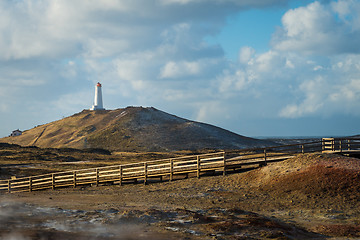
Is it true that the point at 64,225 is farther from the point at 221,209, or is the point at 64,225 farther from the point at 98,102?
the point at 98,102

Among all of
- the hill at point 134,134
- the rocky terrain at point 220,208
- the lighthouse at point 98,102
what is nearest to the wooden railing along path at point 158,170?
the rocky terrain at point 220,208

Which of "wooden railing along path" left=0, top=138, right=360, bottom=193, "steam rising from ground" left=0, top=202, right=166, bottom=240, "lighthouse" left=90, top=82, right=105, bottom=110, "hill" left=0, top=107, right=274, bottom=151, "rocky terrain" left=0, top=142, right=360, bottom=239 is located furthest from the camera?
"lighthouse" left=90, top=82, right=105, bottom=110

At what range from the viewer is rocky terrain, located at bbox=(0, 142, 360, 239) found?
12.8 meters

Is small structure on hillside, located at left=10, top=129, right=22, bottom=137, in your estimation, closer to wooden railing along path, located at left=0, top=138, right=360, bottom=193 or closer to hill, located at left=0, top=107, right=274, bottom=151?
hill, located at left=0, top=107, right=274, bottom=151

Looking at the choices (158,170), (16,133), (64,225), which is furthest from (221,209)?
(16,133)

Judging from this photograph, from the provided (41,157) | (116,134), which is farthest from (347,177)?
(116,134)

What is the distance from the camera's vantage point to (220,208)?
1745 cm

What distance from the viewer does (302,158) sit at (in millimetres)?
24250

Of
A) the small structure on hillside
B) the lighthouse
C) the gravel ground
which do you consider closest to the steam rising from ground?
the gravel ground

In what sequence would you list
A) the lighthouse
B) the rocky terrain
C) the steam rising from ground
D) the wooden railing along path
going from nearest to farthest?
the steam rising from ground
the rocky terrain
the wooden railing along path
the lighthouse

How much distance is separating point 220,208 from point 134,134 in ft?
243

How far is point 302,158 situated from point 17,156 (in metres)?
51.5

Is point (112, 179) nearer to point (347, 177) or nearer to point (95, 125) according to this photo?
point (347, 177)

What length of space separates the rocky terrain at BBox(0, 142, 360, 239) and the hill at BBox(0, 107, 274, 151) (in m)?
55.9
